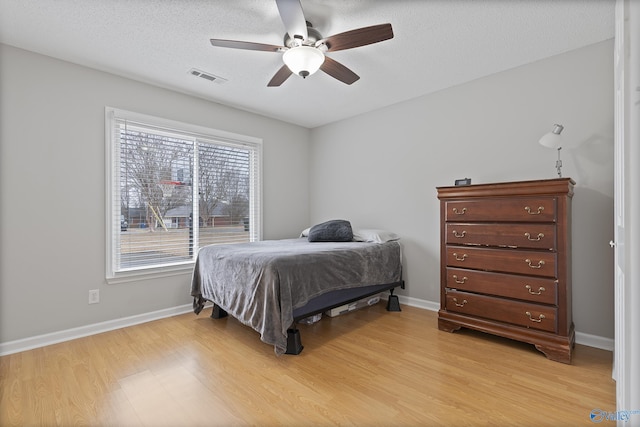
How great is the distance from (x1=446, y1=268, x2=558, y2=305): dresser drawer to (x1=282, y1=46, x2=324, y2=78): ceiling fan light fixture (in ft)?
6.69

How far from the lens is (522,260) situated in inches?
89.9

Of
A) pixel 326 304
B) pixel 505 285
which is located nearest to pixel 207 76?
pixel 326 304

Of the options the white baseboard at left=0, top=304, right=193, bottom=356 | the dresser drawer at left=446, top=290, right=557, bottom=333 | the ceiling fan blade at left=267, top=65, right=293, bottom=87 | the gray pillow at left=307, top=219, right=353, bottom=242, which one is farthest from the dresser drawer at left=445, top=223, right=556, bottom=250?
the white baseboard at left=0, top=304, right=193, bottom=356

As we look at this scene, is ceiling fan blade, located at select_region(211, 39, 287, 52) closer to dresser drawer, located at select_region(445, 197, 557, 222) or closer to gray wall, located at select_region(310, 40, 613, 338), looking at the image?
dresser drawer, located at select_region(445, 197, 557, 222)

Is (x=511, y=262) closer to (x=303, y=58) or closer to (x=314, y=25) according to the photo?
(x=303, y=58)

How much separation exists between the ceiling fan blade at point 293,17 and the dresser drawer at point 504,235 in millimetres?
1971

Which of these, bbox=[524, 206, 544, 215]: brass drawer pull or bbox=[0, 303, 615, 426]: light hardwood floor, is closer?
bbox=[0, 303, 615, 426]: light hardwood floor

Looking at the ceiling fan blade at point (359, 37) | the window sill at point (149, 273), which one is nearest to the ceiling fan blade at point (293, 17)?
the ceiling fan blade at point (359, 37)

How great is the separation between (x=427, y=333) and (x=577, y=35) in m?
2.65

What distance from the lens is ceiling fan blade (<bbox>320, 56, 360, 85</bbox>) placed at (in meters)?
2.23

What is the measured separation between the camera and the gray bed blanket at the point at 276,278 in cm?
215

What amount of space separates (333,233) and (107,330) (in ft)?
7.77

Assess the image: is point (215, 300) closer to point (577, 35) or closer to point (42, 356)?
point (42, 356)

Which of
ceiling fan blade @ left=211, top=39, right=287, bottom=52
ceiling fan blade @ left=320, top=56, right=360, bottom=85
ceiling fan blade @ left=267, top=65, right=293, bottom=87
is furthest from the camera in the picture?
ceiling fan blade @ left=267, top=65, right=293, bottom=87
